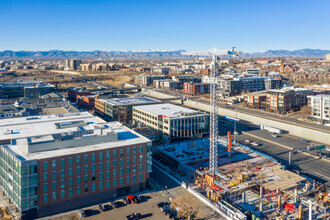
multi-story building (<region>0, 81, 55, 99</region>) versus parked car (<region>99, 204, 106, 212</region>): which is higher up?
multi-story building (<region>0, 81, 55, 99</region>)

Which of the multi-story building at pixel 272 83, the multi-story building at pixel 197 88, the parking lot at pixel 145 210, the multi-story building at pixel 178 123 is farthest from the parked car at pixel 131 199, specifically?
the multi-story building at pixel 272 83

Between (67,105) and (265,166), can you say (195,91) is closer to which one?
(67,105)

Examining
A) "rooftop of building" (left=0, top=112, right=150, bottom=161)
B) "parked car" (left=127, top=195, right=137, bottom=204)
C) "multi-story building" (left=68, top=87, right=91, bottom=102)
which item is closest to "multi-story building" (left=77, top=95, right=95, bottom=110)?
"multi-story building" (left=68, top=87, right=91, bottom=102)

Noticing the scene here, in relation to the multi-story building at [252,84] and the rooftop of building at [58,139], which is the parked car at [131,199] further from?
the multi-story building at [252,84]

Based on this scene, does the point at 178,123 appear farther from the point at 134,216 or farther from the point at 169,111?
the point at 134,216

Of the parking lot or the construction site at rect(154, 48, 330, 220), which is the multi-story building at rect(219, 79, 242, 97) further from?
the parking lot

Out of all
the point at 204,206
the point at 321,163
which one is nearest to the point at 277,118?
the point at 321,163

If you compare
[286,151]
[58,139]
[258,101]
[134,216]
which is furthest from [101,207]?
[258,101]

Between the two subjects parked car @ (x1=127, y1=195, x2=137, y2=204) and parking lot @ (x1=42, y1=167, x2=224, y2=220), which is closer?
parking lot @ (x1=42, y1=167, x2=224, y2=220)
